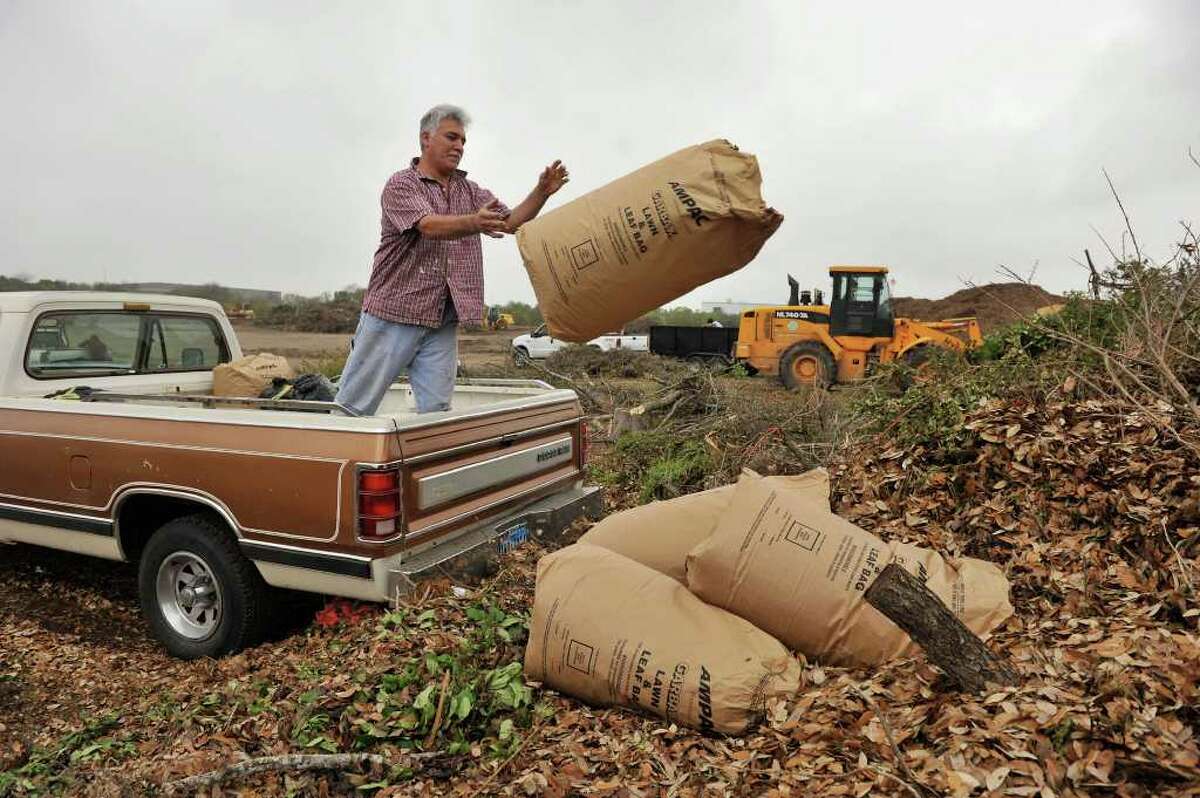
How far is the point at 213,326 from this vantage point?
5.42 m

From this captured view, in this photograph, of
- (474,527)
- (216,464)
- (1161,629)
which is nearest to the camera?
(1161,629)

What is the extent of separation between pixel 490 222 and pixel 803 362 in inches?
456

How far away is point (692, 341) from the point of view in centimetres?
1956

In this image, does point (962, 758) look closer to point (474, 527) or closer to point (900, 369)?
point (474, 527)

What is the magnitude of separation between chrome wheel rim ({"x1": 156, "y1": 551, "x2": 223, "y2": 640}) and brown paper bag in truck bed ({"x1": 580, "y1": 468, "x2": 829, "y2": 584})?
1765 mm

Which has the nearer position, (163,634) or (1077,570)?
(1077,570)

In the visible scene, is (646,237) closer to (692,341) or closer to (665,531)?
(665,531)

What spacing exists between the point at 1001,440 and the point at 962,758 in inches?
80.1

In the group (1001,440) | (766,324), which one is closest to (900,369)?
(1001,440)

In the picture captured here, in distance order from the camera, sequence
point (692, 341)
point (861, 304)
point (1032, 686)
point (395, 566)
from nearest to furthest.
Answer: point (1032, 686), point (395, 566), point (861, 304), point (692, 341)

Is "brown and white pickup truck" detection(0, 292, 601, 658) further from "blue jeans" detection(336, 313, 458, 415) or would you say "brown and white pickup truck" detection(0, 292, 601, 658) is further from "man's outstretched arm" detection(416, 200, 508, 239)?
"man's outstretched arm" detection(416, 200, 508, 239)

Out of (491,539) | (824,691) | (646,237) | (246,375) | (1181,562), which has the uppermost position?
(646,237)

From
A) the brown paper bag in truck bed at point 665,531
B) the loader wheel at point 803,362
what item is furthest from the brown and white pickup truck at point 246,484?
the loader wheel at point 803,362

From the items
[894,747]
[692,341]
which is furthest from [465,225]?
[692,341]
